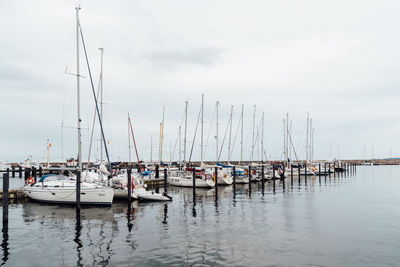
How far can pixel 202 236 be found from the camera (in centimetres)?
1825

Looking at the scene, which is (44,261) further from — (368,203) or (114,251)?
(368,203)

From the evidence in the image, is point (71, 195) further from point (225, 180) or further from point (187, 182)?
point (225, 180)

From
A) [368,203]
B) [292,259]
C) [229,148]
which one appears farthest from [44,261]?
[229,148]

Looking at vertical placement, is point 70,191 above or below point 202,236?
above

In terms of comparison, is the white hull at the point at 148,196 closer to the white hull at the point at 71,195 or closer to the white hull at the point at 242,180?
the white hull at the point at 71,195

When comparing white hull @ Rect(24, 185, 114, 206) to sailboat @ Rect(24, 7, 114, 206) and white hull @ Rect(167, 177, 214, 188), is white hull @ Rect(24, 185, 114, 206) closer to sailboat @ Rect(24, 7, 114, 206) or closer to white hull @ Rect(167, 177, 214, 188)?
sailboat @ Rect(24, 7, 114, 206)

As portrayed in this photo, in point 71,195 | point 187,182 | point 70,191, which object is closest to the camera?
point 70,191

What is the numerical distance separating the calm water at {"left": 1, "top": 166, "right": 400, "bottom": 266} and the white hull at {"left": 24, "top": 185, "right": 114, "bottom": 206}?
945 mm

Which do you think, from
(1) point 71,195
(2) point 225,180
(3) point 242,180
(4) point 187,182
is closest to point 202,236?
(1) point 71,195

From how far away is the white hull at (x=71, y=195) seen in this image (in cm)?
2754

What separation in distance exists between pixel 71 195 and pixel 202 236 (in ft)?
49.8

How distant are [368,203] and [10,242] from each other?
32225 millimetres

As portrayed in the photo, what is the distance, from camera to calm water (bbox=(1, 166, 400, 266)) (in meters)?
14.3

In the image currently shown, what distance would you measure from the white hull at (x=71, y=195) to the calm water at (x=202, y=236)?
94 centimetres
